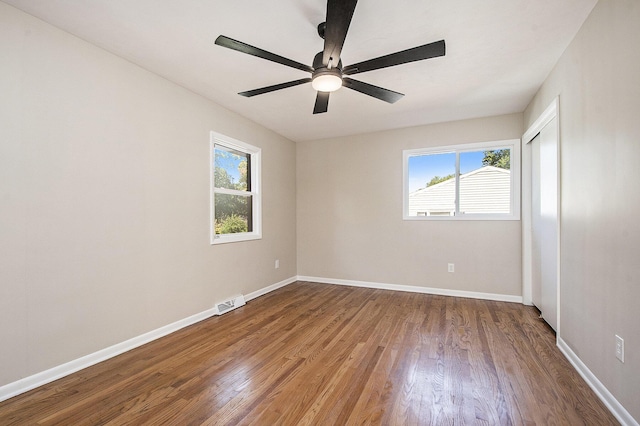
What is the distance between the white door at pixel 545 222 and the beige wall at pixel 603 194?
374mm

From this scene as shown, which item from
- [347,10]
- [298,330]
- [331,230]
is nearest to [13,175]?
[347,10]

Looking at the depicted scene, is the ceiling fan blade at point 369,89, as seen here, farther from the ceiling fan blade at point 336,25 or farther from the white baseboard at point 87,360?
the white baseboard at point 87,360

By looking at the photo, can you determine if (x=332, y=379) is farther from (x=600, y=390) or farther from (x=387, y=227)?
(x=387, y=227)

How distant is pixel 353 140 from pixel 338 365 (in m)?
3.63

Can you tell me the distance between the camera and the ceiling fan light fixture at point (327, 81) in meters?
1.96

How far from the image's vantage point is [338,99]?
343 centimetres

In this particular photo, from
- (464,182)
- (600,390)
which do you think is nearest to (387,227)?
(464,182)

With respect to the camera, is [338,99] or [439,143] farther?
[439,143]

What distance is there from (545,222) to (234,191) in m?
3.69

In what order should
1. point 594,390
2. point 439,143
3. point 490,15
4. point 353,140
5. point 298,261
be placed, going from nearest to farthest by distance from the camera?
point 594,390, point 490,15, point 439,143, point 353,140, point 298,261

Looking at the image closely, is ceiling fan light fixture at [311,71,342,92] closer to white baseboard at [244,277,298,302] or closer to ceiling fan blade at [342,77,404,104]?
ceiling fan blade at [342,77,404,104]

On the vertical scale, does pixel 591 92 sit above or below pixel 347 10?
below

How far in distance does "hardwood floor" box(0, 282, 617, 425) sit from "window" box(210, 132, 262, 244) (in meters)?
1.17

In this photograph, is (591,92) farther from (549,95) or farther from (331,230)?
(331,230)
